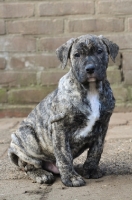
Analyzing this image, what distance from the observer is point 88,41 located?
403 centimetres

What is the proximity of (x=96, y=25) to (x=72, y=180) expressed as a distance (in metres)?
3.86

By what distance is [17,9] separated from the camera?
7566mm

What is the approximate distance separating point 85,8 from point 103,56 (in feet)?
11.7

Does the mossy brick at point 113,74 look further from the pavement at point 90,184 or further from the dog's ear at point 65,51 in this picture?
the dog's ear at point 65,51

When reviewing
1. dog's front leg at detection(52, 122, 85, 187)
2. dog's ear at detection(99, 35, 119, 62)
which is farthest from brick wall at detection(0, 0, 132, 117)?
dog's front leg at detection(52, 122, 85, 187)

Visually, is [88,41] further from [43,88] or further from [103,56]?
[43,88]

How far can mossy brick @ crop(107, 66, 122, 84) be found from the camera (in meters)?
7.54

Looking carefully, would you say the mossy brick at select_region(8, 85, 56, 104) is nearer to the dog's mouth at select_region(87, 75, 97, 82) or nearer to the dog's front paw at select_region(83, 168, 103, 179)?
the dog's front paw at select_region(83, 168, 103, 179)

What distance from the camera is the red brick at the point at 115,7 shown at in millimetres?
7473

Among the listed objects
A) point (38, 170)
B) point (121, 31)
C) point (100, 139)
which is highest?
point (121, 31)

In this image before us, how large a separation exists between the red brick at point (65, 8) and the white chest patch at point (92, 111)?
356 cm

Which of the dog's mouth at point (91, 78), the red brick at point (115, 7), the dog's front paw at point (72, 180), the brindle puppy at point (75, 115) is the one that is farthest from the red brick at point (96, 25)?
the dog's front paw at point (72, 180)

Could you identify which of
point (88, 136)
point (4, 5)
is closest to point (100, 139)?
point (88, 136)

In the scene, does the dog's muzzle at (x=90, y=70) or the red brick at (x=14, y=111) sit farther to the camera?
the red brick at (x=14, y=111)
